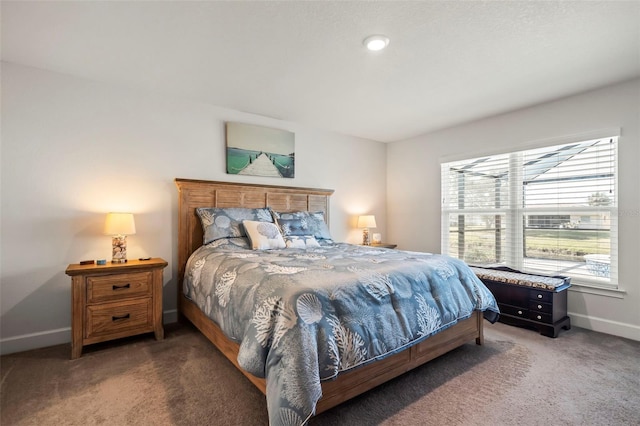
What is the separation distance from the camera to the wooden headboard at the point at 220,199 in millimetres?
3166

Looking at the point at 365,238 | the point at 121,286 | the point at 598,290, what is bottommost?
the point at 598,290

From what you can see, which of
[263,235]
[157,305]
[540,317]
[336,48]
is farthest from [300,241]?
[540,317]

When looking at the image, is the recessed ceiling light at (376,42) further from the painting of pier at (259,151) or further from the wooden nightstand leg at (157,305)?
the wooden nightstand leg at (157,305)

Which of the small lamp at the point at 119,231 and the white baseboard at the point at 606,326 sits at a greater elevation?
the small lamp at the point at 119,231

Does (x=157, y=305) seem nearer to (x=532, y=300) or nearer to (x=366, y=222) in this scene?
(x=366, y=222)

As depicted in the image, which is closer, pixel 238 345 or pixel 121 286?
pixel 238 345

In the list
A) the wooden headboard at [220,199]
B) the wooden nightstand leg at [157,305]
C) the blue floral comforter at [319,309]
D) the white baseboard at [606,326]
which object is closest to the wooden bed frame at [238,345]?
the wooden headboard at [220,199]

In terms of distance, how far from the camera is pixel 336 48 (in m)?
2.26

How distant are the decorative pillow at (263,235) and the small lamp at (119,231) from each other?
3.30 ft

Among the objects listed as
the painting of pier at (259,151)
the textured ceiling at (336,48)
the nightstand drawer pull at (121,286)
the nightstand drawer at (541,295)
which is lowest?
the nightstand drawer at (541,295)

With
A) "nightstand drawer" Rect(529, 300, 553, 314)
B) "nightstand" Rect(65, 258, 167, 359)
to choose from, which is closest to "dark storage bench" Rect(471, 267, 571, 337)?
"nightstand drawer" Rect(529, 300, 553, 314)

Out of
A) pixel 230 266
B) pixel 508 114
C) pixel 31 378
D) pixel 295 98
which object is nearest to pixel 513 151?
pixel 508 114

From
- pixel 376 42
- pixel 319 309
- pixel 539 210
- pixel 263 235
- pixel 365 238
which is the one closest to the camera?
pixel 319 309

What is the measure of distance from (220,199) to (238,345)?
6.36 ft
